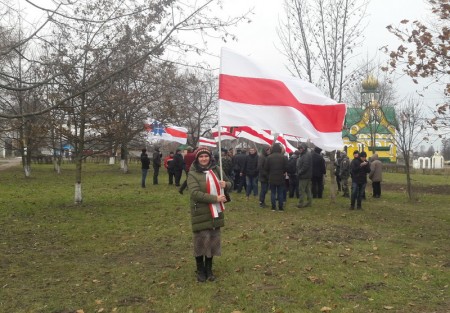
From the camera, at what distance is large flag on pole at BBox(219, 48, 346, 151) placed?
22.6 feet

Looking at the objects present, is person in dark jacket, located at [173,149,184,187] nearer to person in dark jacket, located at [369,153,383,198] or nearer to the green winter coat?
person in dark jacket, located at [369,153,383,198]

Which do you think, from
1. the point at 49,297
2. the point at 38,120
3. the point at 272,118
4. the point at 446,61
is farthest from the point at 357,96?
the point at 49,297

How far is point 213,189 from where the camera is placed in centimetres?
654

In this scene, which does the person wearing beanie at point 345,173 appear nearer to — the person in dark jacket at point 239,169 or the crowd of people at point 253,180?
the crowd of people at point 253,180

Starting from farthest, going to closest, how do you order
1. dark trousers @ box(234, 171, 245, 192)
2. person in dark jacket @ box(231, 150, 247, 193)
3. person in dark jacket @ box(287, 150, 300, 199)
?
dark trousers @ box(234, 171, 245, 192) → person in dark jacket @ box(231, 150, 247, 193) → person in dark jacket @ box(287, 150, 300, 199)

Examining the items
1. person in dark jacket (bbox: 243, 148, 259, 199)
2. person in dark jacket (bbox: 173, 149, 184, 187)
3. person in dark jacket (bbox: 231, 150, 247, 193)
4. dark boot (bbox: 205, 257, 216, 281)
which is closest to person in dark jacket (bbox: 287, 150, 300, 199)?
person in dark jacket (bbox: 243, 148, 259, 199)

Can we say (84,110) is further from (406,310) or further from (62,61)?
(406,310)

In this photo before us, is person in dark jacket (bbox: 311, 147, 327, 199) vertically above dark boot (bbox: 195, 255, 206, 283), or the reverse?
person in dark jacket (bbox: 311, 147, 327, 199)

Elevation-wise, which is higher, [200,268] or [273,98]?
[273,98]

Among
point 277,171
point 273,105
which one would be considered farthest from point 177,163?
point 273,105

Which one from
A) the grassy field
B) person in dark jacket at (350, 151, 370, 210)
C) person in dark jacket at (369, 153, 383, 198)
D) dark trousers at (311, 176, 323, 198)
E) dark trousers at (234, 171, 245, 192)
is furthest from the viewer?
dark trousers at (234, 171, 245, 192)

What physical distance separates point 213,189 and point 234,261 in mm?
1740

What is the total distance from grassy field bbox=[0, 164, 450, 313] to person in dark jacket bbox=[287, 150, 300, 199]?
2275 millimetres

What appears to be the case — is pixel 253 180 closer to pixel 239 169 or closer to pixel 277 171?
pixel 239 169
